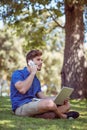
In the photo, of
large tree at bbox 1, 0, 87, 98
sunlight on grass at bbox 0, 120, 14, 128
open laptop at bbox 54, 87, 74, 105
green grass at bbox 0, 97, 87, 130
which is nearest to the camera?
green grass at bbox 0, 97, 87, 130

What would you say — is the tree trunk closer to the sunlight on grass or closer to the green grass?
the green grass

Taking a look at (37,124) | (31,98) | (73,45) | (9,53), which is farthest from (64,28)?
(9,53)

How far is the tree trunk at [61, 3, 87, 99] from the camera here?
14.9m

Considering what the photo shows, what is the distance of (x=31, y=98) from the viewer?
26.5ft

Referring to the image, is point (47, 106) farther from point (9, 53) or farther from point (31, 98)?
point (9, 53)

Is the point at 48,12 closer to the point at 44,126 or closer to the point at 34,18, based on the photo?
the point at 34,18

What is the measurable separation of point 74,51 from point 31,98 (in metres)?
7.35

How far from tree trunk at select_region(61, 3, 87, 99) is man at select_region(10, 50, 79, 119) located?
680 centimetres

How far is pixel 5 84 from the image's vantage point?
47250mm

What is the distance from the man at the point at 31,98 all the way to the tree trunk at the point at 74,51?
6798mm

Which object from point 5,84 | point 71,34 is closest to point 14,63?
point 5,84

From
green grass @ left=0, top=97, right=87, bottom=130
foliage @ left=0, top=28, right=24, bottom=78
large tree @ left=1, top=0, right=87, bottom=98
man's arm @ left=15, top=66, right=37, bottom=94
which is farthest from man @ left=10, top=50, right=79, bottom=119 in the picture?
foliage @ left=0, top=28, right=24, bottom=78

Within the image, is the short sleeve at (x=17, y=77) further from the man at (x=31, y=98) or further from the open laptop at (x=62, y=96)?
the open laptop at (x=62, y=96)

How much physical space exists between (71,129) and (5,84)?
41.0 metres
